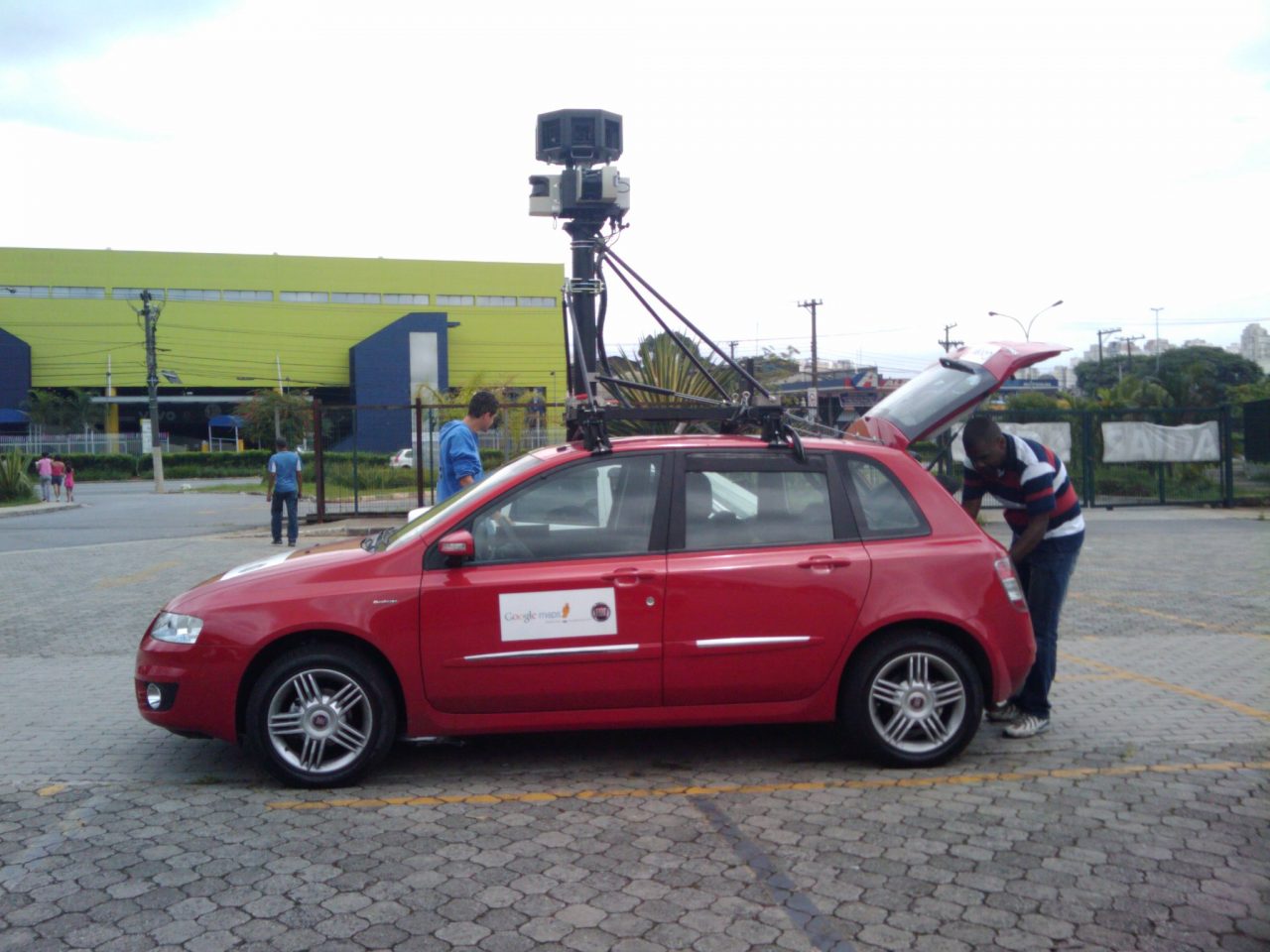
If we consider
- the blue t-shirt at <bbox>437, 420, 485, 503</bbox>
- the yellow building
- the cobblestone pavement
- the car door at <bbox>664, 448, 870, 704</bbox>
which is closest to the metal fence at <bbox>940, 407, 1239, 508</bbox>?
the cobblestone pavement

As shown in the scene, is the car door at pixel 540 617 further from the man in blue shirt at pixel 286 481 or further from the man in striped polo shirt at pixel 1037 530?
the man in blue shirt at pixel 286 481

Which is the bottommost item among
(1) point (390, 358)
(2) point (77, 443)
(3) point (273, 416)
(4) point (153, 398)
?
(2) point (77, 443)

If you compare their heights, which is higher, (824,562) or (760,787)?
(824,562)

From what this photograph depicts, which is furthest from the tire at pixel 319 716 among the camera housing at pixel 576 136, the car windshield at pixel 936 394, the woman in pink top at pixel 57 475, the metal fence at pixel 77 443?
the metal fence at pixel 77 443

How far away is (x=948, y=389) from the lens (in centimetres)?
656

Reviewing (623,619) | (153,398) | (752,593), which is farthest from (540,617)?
(153,398)

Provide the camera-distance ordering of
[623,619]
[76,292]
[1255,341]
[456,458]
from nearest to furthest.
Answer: [623,619] < [456,458] < [76,292] < [1255,341]

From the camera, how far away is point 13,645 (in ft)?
29.3

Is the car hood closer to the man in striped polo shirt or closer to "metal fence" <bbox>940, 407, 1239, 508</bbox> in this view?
the man in striped polo shirt

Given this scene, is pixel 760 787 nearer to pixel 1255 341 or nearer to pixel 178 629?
pixel 178 629

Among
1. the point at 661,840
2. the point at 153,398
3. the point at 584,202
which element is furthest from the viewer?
the point at 153,398

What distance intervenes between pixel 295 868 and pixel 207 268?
6204cm

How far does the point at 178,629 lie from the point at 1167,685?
5663mm

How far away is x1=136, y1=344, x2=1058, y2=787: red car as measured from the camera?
503 centimetres
